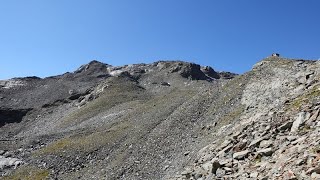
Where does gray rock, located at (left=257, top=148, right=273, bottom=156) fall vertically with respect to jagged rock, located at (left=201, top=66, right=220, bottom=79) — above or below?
below

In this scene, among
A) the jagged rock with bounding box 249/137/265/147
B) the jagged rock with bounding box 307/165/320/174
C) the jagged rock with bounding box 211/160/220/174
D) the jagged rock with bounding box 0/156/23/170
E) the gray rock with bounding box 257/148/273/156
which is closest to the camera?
the jagged rock with bounding box 307/165/320/174

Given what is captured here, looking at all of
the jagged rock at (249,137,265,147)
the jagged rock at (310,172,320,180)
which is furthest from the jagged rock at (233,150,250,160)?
the jagged rock at (310,172,320,180)

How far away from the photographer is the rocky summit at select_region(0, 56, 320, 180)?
2103cm

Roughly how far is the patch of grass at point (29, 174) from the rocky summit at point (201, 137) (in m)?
0.15

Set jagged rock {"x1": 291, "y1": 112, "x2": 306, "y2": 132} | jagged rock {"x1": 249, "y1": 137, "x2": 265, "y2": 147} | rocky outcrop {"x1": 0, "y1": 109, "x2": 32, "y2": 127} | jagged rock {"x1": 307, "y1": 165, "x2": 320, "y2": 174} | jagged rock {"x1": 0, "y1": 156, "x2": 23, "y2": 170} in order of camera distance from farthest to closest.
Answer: rocky outcrop {"x1": 0, "y1": 109, "x2": 32, "y2": 127}, jagged rock {"x1": 0, "y1": 156, "x2": 23, "y2": 170}, jagged rock {"x1": 249, "y1": 137, "x2": 265, "y2": 147}, jagged rock {"x1": 291, "y1": 112, "x2": 306, "y2": 132}, jagged rock {"x1": 307, "y1": 165, "x2": 320, "y2": 174}

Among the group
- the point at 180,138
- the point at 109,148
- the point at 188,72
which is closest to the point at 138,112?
the point at 109,148

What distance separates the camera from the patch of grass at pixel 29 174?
4016 cm

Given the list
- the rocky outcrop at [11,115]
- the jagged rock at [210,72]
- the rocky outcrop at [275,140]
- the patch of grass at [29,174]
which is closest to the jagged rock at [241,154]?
the rocky outcrop at [275,140]

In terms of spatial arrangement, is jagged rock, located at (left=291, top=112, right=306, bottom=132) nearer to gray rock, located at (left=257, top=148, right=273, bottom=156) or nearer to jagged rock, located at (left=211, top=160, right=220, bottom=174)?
gray rock, located at (left=257, top=148, right=273, bottom=156)

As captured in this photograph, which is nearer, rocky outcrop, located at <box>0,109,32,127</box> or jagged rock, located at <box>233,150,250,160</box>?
jagged rock, located at <box>233,150,250,160</box>

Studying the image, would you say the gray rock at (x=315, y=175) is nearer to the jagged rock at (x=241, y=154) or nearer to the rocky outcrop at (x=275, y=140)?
the rocky outcrop at (x=275, y=140)

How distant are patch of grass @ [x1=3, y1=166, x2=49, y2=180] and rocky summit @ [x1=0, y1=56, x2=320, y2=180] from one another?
0.15 metres

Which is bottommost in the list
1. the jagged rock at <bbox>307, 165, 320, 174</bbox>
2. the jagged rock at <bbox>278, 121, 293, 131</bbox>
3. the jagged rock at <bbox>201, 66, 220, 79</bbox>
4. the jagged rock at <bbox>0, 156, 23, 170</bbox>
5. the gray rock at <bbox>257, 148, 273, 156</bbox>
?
the jagged rock at <bbox>0, 156, 23, 170</bbox>

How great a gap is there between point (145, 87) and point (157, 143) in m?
64.4
